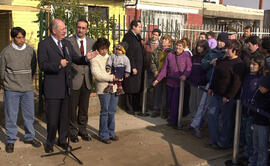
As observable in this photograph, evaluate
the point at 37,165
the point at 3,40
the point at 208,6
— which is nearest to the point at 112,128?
the point at 37,165

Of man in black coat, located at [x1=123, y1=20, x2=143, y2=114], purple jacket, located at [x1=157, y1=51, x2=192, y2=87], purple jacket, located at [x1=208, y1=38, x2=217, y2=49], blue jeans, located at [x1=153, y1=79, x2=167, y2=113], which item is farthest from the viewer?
purple jacket, located at [x1=208, y1=38, x2=217, y2=49]

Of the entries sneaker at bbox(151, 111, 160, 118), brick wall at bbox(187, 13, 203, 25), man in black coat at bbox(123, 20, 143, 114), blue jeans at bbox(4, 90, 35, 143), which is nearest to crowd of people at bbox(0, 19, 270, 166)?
blue jeans at bbox(4, 90, 35, 143)

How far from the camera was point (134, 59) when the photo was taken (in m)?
6.94

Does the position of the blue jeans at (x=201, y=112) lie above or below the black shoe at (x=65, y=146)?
above

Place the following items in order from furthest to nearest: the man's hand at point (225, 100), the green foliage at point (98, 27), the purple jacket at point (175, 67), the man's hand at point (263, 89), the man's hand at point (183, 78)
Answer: the green foliage at point (98, 27), the purple jacket at point (175, 67), the man's hand at point (183, 78), the man's hand at point (225, 100), the man's hand at point (263, 89)

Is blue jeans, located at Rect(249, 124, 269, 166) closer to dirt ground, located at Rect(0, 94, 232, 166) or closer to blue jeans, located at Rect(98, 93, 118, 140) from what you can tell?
dirt ground, located at Rect(0, 94, 232, 166)

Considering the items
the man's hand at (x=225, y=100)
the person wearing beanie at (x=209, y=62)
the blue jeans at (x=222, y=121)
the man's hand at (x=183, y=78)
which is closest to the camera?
the man's hand at (x=225, y=100)

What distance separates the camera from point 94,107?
692cm

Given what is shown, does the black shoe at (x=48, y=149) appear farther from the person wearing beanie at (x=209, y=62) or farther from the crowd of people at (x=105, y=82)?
the person wearing beanie at (x=209, y=62)

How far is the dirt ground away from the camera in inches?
179

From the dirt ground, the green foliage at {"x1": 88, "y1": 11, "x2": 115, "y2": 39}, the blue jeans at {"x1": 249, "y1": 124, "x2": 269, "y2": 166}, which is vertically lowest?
the dirt ground

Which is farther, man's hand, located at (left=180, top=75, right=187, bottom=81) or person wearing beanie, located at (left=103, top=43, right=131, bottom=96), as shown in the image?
man's hand, located at (left=180, top=75, right=187, bottom=81)

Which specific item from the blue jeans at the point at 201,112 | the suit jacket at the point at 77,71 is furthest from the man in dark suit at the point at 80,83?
the blue jeans at the point at 201,112

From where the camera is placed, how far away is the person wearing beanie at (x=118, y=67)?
5.15 metres
